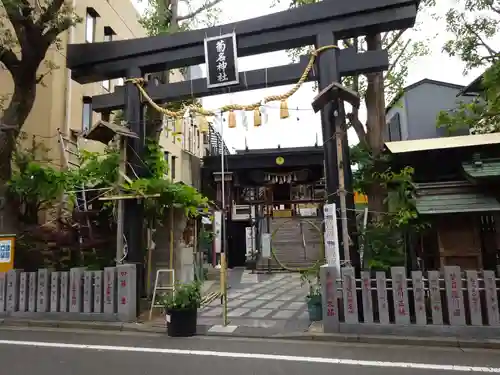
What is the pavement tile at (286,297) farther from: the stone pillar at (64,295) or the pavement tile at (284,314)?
the stone pillar at (64,295)

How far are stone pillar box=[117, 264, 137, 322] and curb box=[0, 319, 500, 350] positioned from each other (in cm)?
27

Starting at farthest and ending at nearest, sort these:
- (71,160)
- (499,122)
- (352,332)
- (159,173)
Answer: (71,160) → (499,122) → (159,173) → (352,332)

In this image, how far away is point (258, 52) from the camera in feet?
33.3

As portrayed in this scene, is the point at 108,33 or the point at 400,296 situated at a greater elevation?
the point at 108,33

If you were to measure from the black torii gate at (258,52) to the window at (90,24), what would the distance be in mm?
8106

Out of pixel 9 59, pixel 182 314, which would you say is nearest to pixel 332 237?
pixel 182 314

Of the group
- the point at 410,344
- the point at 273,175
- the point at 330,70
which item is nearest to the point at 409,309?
the point at 410,344

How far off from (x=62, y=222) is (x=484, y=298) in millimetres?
10980

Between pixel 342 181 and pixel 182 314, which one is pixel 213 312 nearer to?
pixel 182 314

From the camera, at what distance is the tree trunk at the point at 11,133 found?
11.8 metres

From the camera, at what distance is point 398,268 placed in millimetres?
7766

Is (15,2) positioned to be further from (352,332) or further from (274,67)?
(352,332)

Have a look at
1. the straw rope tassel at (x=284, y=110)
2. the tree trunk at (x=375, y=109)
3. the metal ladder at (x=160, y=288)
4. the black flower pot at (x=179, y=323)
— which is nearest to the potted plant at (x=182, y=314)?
the black flower pot at (x=179, y=323)

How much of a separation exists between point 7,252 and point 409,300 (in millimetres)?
10428
